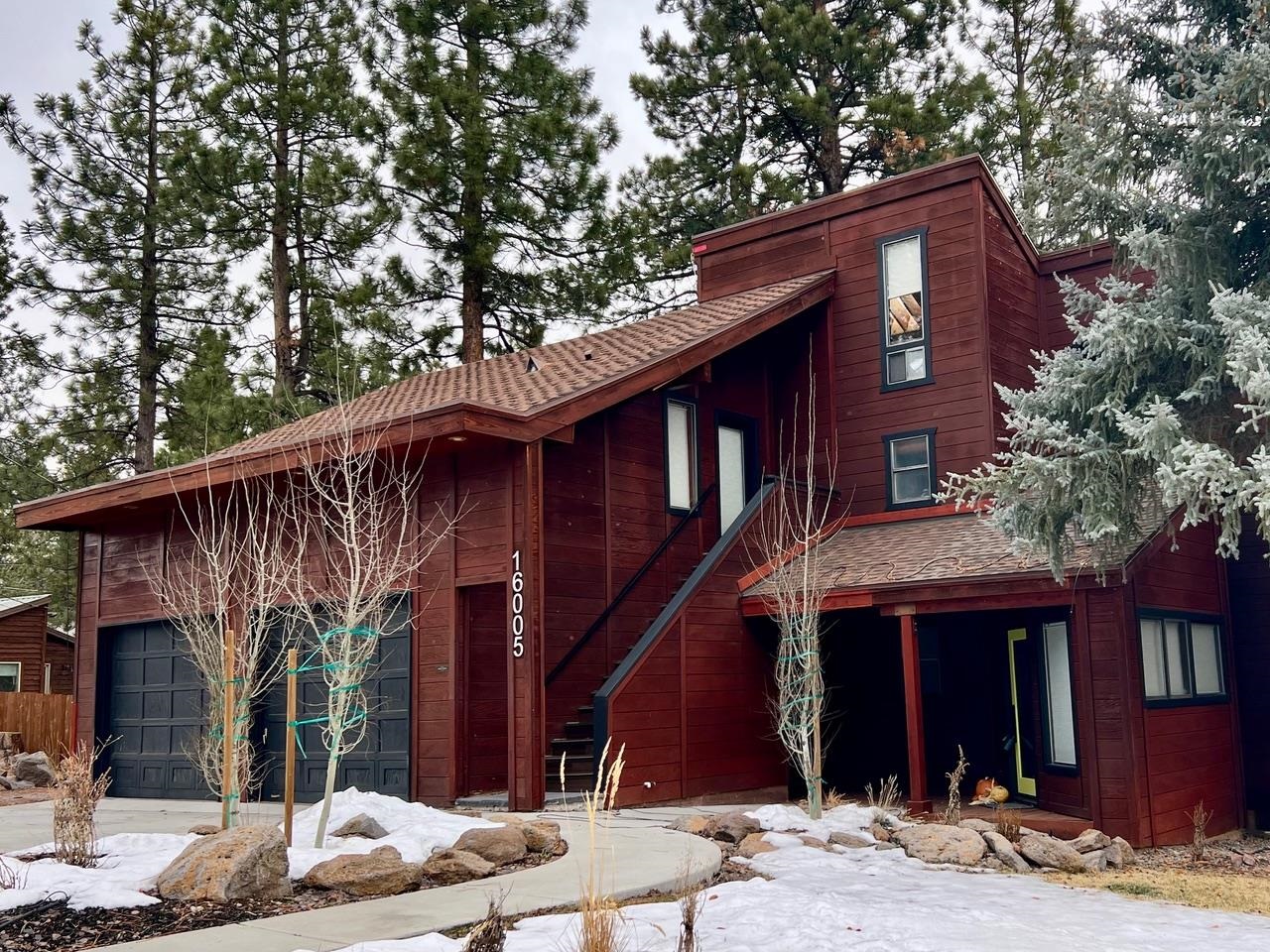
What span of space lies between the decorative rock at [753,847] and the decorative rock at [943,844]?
44.9 inches

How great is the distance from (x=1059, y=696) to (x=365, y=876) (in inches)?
305

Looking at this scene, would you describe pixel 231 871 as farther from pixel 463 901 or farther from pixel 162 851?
pixel 162 851

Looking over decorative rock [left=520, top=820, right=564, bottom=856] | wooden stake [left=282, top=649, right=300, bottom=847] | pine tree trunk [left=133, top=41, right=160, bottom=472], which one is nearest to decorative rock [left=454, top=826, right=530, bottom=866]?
decorative rock [left=520, top=820, right=564, bottom=856]

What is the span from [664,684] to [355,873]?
555 cm

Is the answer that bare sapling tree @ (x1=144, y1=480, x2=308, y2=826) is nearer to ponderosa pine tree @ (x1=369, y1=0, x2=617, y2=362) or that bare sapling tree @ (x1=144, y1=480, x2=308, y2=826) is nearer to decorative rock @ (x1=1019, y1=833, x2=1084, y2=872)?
decorative rock @ (x1=1019, y1=833, x2=1084, y2=872)

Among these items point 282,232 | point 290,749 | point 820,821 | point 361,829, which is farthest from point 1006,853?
point 282,232

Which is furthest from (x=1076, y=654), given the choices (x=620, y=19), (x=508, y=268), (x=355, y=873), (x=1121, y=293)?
(x=620, y=19)

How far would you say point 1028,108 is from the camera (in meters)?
24.4

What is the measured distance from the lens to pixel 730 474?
16.0 m

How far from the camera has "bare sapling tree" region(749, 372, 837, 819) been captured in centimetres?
1113

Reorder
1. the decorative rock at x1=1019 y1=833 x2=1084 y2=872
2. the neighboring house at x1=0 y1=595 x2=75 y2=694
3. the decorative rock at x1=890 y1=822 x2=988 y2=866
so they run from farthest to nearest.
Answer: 1. the neighboring house at x1=0 y1=595 x2=75 y2=694
2. the decorative rock at x1=1019 y1=833 x2=1084 y2=872
3. the decorative rock at x1=890 y1=822 x2=988 y2=866

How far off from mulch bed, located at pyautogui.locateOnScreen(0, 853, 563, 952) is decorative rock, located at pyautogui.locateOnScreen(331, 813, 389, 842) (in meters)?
1.53

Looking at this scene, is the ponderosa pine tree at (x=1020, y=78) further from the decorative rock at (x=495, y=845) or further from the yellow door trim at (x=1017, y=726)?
the decorative rock at (x=495, y=845)

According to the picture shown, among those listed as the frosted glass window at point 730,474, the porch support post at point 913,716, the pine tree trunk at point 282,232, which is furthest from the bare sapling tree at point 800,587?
the pine tree trunk at point 282,232
